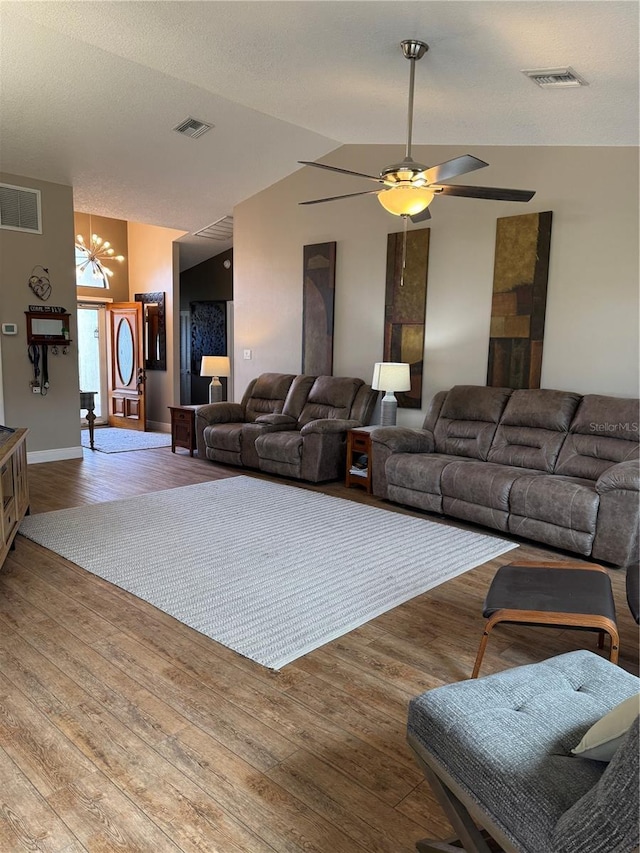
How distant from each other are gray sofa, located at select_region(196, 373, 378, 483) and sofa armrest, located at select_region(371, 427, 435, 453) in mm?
651

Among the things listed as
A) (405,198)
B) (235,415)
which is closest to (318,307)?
(235,415)

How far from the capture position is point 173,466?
21.5ft

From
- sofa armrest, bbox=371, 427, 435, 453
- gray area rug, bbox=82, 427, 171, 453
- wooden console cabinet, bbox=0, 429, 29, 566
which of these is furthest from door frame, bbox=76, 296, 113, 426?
sofa armrest, bbox=371, 427, 435, 453

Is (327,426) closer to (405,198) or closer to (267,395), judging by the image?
(267,395)

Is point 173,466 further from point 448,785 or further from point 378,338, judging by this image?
point 448,785

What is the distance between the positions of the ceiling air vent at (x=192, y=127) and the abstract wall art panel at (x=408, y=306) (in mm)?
2033

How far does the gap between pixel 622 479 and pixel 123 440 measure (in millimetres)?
6537

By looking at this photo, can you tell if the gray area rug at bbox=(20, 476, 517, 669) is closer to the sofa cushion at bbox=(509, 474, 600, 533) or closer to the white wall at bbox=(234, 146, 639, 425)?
the sofa cushion at bbox=(509, 474, 600, 533)

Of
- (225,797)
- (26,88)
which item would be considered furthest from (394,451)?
(26,88)

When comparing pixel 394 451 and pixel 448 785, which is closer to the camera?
pixel 448 785

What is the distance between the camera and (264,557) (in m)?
3.71

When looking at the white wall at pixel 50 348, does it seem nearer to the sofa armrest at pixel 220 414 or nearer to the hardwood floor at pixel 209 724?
the sofa armrest at pixel 220 414

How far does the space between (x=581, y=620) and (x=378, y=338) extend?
431cm

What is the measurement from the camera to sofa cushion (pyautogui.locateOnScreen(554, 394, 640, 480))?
4.15m
